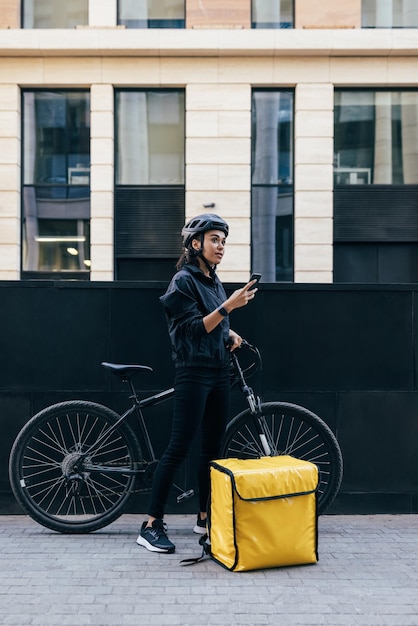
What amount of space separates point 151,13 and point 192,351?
1352 centimetres

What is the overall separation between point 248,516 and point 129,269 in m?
12.0

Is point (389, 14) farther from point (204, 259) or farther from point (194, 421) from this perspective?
point (194, 421)

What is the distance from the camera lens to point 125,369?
5.00 m

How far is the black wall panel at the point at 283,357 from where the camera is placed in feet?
18.0

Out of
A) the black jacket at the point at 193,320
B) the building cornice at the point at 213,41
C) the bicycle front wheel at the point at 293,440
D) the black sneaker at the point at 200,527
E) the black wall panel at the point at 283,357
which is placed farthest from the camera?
the building cornice at the point at 213,41

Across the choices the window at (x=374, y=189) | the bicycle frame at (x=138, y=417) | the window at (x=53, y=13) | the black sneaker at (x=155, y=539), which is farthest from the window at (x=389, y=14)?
the black sneaker at (x=155, y=539)

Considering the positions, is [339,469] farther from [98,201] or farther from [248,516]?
[98,201]

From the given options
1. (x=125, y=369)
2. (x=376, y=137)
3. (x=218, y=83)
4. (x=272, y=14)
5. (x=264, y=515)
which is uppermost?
(x=272, y=14)

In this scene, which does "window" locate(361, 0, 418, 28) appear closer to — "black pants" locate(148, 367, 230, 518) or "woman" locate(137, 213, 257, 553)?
"woman" locate(137, 213, 257, 553)

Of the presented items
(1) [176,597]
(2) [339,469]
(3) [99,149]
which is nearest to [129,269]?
(3) [99,149]

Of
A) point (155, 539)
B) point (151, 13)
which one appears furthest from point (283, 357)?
point (151, 13)

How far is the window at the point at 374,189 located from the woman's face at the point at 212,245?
37.0 feet

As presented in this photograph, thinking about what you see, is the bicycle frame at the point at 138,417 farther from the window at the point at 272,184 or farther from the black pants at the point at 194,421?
the window at the point at 272,184

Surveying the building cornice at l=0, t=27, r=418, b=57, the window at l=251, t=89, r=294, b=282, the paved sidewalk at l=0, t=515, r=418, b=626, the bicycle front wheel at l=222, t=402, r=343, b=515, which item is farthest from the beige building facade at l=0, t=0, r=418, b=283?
the paved sidewalk at l=0, t=515, r=418, b=626
